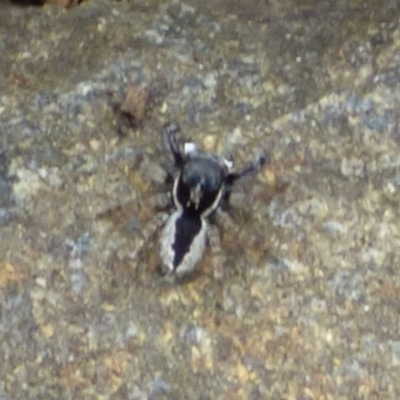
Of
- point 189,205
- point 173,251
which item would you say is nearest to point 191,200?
point 189,205

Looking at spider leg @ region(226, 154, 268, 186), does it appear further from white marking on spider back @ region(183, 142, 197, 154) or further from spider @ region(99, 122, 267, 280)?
white marking on spider back @ region(183, 142, 197, 154)

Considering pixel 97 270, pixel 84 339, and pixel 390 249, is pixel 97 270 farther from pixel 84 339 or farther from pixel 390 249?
pixel 390 249

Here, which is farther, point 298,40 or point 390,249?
point 298,40

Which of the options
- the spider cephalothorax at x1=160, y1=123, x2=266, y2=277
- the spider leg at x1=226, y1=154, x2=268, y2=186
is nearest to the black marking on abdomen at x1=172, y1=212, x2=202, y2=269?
the spider cephalothorax at x1=160, y1=123, x2=266, y2=277

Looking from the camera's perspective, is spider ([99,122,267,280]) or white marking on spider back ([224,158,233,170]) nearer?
spider ([99,122,267,280])

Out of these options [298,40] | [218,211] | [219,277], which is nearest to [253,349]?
[219,277]

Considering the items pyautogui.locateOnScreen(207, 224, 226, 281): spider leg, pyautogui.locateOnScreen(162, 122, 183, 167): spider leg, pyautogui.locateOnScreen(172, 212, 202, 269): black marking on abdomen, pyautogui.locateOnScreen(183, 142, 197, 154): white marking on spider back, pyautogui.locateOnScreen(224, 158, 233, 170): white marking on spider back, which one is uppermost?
pyautogui.locateOnScreen(162, 122, 183, 167): spider leg

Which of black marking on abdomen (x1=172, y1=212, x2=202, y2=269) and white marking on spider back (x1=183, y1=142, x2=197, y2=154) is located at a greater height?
white marking on spider back (x1=183, y1=142, x2=197, y2=154)

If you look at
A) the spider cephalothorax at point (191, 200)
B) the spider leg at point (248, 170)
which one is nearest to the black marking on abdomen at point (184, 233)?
the spider cephalothorax at point (191, 200)
